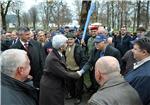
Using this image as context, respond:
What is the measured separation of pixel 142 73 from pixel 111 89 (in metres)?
0.97

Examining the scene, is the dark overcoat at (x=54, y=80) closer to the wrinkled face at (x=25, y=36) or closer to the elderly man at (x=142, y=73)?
the wrinkled face at (x=25, y=36)

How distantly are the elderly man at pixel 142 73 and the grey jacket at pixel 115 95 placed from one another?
58cm

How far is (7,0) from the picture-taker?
31.4 m

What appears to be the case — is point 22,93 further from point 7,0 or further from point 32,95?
point 7,0

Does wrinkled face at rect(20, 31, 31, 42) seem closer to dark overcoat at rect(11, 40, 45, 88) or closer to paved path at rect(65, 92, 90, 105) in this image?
dark overcoat at rect(11, 40, 45, 88)

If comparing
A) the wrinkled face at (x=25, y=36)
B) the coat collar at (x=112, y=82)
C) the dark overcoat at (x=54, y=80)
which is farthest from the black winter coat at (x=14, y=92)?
the wrinkled face at (x=25, y=36)

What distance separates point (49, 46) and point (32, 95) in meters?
7.09

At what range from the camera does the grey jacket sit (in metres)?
3.43

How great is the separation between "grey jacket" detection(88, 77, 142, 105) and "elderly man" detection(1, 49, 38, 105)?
63 cm

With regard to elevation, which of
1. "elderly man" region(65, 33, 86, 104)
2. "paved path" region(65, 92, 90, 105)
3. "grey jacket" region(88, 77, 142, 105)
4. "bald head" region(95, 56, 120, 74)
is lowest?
"paved path" region(65, 92, 90, 105)

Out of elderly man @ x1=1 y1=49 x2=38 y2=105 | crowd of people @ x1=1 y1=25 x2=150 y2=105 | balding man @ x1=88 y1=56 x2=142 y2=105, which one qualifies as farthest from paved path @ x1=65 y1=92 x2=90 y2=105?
elderly man @ x1=1 y1=49 x2=38 y2=105

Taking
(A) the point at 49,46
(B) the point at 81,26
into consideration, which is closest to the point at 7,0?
(B) the point at 81,26

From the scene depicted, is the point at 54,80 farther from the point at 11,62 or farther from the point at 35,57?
the point at 11,62

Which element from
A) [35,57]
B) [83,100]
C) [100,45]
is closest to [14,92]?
[35,57]
